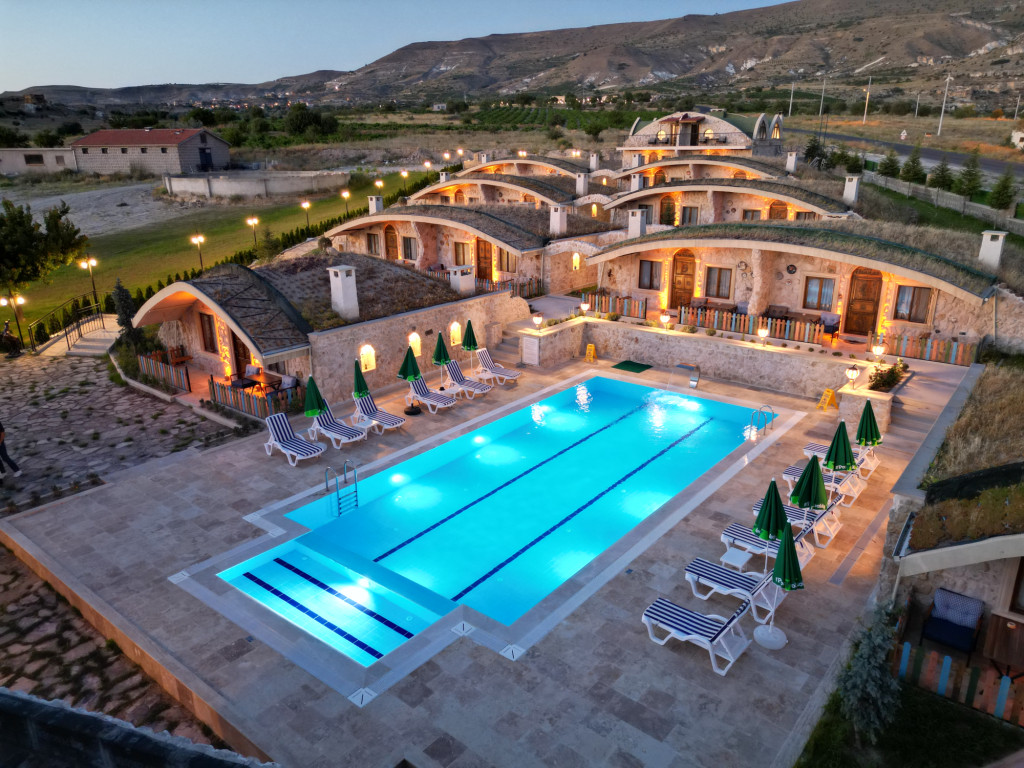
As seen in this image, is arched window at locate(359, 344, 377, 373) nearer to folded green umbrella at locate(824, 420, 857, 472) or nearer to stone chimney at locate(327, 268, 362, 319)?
stone chimney at locate(327, 268, 362, 319)

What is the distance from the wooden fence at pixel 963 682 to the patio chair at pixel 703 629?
6.06ft

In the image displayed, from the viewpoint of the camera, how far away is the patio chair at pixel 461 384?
19.5 meters

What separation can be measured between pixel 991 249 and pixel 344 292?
19.0 meters

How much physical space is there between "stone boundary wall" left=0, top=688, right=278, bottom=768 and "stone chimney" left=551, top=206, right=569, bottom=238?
2715 cm

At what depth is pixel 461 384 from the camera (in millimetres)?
19625

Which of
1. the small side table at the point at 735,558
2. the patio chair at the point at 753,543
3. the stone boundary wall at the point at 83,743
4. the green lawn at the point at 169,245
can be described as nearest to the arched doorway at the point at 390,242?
the green lawn at the point at 169,245

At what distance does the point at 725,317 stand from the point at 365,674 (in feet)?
55.3

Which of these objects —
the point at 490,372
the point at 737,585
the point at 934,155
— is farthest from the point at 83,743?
the point at 934,155

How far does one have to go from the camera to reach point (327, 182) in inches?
2299

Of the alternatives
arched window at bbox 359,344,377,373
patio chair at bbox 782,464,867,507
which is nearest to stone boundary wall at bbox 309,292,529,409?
arched window at bbox 359,344,377,373

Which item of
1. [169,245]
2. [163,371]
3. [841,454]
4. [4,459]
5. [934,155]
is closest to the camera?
[841,454]

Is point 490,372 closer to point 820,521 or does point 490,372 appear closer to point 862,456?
point 862,456

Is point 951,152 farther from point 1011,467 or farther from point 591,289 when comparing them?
point 1011,467

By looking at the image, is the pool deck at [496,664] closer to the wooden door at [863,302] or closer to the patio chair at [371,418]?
the patio chair at [371,418]
